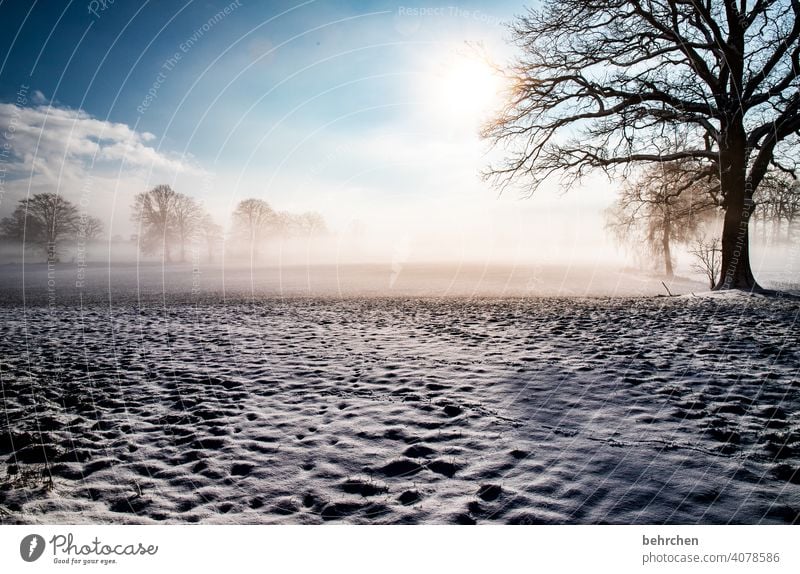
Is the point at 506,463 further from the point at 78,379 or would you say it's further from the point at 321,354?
the point at 78,379

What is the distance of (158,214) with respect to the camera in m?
64.0

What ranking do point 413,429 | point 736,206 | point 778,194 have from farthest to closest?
point 778,194, point 736,206, point 413,429

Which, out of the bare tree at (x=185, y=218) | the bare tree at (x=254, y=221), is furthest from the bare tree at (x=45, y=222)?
the bare tree at (x=254, y=221)

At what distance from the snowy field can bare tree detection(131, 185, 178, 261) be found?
59878mm

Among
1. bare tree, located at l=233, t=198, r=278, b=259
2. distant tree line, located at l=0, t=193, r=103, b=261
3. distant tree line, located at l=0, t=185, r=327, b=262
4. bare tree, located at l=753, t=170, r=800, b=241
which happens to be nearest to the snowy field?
bare tree, located at l=753, t=170, r=800, b=241

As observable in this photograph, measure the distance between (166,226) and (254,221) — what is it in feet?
57.9

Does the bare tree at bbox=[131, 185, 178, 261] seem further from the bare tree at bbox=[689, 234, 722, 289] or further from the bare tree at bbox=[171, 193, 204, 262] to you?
the bare tree at bbox=[689, 234, 722, 289]

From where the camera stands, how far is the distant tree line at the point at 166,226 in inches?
2330

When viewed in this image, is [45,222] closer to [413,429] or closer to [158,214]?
[158,214]

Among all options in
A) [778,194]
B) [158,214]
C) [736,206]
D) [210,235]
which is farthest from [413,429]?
[210,235]

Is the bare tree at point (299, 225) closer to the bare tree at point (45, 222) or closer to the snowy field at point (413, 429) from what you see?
the bare tree at point (45, 222)

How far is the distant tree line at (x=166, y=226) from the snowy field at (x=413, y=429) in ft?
174

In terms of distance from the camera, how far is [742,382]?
602 cm
